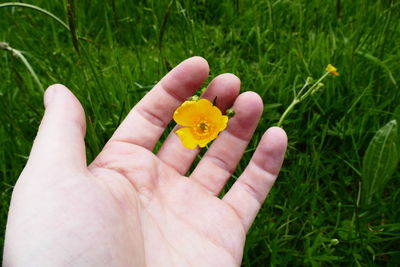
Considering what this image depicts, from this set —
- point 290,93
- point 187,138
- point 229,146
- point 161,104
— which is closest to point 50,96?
point 161,104

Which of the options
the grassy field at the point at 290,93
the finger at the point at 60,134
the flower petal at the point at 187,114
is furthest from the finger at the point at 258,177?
the finger at the point at 60,134

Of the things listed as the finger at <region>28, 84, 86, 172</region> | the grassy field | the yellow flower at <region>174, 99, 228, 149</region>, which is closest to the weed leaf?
the grassy field

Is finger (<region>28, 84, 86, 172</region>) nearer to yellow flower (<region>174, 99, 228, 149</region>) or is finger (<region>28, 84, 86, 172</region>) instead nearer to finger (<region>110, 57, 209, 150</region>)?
finger (<region>110, 57, 209, 150</region>)

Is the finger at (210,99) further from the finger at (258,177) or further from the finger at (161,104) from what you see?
the finger at (258,177)

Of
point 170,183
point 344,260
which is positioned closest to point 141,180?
point 170,183

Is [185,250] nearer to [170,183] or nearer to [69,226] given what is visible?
[170,183]

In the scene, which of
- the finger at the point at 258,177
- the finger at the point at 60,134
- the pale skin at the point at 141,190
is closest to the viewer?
the pale skin at the point at 141,190

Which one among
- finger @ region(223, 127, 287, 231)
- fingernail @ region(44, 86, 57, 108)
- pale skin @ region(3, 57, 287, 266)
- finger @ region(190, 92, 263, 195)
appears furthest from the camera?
finger @ region(190, 92, 263, 195)
